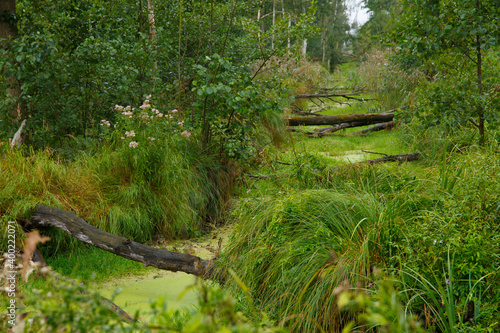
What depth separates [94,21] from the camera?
602 cm

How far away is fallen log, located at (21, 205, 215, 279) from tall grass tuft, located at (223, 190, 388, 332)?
0.38 metres

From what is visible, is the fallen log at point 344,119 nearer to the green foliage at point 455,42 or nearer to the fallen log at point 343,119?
the fallen log at point 343,119

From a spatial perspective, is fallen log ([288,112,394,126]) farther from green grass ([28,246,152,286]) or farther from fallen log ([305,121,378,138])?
green grass ([28,246,152,286])

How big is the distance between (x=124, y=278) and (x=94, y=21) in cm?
400

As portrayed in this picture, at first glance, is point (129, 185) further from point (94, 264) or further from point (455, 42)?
point (455, 42)

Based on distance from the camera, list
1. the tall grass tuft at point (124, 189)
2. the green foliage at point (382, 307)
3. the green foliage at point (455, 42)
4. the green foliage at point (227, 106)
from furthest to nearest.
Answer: the green foliage at point (227, 106) < the green foliage at point (455, 42) < the tall grass tuft at point (124, 189) < the green foliage at point (382, 307)

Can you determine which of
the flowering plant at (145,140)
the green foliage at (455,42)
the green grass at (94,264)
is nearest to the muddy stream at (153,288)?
the green grass at (94,264)

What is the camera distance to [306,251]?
2742 millimetres

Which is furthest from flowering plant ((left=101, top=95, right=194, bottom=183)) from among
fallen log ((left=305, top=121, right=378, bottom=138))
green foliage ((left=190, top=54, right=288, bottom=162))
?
fallen log ((left=305, top=121, right=378, bottom=138))

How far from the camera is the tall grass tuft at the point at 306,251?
2.41 m

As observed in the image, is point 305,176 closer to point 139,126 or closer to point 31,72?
point 139,126

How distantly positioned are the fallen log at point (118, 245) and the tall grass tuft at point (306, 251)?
0.38 meters

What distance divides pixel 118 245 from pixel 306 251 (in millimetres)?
1734

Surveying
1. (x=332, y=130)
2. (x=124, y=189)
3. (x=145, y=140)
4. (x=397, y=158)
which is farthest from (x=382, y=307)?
(x=332, y=130)
